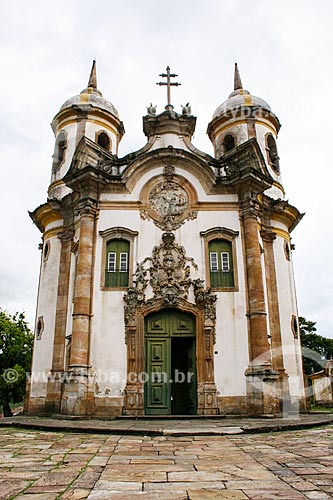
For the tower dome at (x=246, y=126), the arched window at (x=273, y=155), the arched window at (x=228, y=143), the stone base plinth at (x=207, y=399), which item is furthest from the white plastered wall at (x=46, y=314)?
the arched window at (x=273, y=155)

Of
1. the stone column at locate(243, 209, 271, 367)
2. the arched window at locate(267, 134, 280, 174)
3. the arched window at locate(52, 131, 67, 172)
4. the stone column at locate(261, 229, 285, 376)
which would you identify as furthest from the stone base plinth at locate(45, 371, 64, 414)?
A: the arched window at locate(267, 134, 280, 174)

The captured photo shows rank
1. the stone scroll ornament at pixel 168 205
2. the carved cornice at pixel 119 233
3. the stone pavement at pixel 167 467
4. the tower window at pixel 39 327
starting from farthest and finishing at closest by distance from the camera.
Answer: the tower window at pixel 39 327
the stone scroll ornament at pixel 168 205
the carved cornice at pixel 119 233
the stone pavement at pixel 167 467

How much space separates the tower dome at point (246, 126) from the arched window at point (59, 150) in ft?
25.1

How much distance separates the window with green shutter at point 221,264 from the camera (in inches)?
625

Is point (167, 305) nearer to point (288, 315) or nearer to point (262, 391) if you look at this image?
point (262, 391)

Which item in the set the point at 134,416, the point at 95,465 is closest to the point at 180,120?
the point at 134,416

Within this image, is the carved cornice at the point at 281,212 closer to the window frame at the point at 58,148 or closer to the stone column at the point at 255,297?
the stone column at the point at 255,297

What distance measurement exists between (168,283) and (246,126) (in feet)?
33.9

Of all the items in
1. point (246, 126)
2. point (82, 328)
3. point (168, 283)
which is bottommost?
point (82, 328)

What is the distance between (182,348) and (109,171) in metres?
7.48

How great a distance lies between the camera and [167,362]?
15.1 meters

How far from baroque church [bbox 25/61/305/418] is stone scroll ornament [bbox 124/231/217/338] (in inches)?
1.5

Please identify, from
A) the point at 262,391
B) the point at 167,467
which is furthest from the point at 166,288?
the point at 167,467

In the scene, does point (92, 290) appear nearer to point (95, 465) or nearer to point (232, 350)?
point (232, 350)
